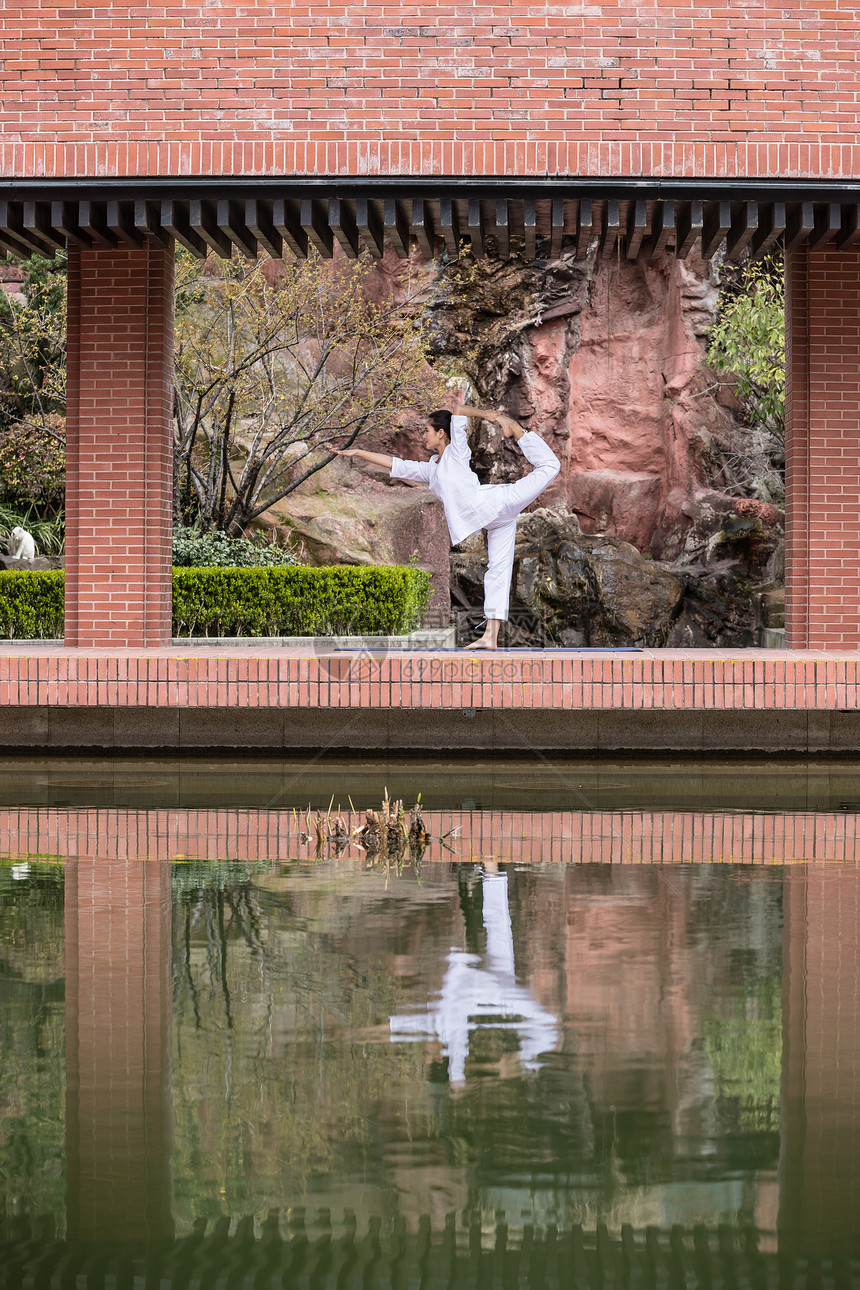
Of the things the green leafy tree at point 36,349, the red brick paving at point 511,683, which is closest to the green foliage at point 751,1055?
the red brick paving at point 511,683

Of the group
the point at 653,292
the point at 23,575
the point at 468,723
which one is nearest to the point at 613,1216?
the point at 468,723

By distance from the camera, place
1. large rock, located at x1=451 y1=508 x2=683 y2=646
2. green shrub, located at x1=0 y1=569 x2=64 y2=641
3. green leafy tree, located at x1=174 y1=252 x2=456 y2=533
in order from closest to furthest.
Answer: green shrub, located at x1=0 y1=569 x2=64 y2=641, green leafy tree, located at x1=174 y1=252 x2=456 y2=533, large rock, located at x1=451 y1=508 x2=683 y2=646

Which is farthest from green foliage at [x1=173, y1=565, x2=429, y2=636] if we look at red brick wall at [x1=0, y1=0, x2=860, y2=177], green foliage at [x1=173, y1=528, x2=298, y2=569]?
red brick wall at [x1=0, y1=0, x2=860, y2=177]

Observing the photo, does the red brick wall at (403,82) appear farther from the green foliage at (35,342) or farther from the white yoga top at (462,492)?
the green foliage at (35,342)

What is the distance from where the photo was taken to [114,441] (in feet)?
39.5

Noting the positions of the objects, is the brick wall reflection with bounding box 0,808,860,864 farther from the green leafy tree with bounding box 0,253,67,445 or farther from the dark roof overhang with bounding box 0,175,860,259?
the green leafy tree with bounding box 0,253,67,445

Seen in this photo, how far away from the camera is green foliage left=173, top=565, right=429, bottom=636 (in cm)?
1443

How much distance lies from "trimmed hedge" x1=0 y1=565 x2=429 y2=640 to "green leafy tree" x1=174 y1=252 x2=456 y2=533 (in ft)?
12.3

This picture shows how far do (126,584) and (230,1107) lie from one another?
9106 millimetres

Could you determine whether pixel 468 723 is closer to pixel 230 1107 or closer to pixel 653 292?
pixel 230 1107

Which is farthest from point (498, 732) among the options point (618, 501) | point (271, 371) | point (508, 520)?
point (618, 501)

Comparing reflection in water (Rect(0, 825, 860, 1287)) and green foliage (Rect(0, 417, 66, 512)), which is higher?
green foliage (Rect(0, 417, 66, 512))

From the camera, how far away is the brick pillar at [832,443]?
474 inches

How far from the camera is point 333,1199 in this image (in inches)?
111
